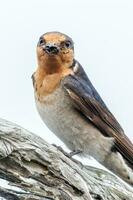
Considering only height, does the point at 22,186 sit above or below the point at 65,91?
below

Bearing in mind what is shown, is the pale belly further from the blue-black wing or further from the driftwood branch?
the driftwood branch

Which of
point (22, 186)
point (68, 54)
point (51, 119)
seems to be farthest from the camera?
point (68, 54)

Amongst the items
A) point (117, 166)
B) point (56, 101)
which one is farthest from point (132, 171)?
point (56, 101)

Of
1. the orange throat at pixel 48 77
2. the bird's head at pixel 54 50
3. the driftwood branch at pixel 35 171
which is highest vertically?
the bird's head at pixel 54 50

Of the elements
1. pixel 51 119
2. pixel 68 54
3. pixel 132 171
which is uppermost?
pixel 68 54

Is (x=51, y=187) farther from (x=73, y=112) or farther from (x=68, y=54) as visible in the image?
(x=68, y=54)

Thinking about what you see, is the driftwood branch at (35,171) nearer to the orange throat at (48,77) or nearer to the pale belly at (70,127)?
the pale belly at (70,127)

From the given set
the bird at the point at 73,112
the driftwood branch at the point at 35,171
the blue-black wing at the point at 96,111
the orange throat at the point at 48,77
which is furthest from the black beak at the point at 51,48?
the driftwood branch at the point at 35,171

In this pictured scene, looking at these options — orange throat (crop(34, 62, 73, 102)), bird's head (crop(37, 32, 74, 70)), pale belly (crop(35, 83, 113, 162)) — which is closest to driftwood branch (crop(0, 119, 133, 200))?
pale belly (crop(35, 83, 113, 162))
